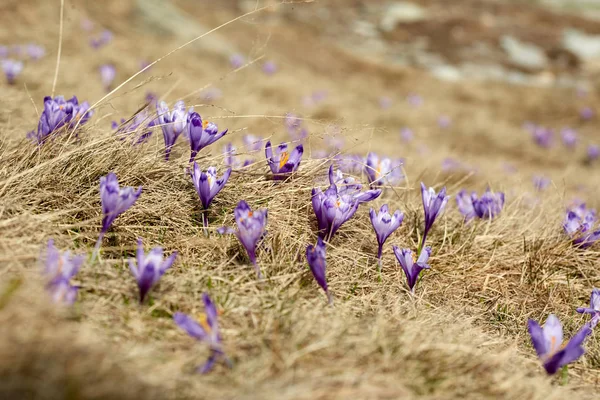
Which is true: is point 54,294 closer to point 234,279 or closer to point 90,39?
point 234,279

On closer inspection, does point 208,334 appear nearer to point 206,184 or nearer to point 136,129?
point 206,184

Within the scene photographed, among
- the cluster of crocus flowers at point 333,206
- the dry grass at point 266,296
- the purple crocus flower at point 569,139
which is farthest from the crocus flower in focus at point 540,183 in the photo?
the purple crocus flower at point 569,139

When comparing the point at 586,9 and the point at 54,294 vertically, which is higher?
the point at 54,294

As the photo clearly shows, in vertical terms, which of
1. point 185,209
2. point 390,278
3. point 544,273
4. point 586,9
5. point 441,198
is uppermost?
point 185,209

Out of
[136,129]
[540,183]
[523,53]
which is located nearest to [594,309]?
[136,129]

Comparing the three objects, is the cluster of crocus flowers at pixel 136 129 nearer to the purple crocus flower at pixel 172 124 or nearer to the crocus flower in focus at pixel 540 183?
the purple crocus flower at pixel 172 124

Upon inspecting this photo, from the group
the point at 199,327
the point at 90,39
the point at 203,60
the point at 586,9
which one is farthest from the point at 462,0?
the point at 199,327
